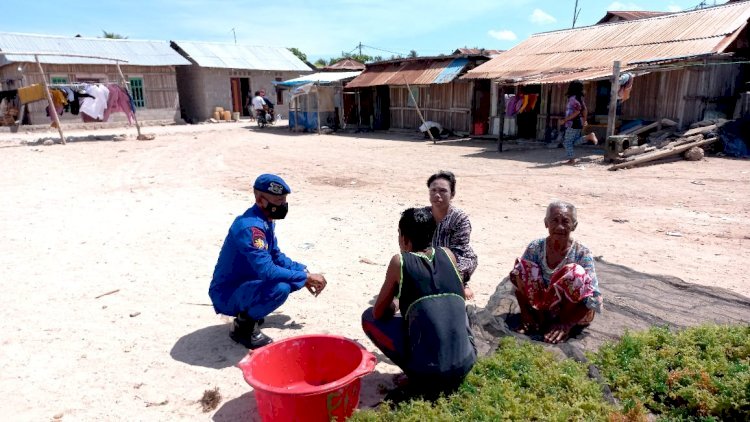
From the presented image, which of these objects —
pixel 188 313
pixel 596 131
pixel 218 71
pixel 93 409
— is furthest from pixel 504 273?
pixel 218 71

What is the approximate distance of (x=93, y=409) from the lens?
2.98 metres

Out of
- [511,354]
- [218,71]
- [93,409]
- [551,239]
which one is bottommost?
[93,409]

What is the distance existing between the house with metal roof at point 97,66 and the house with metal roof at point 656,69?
16563 mm

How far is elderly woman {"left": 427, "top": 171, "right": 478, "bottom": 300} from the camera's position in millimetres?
3822

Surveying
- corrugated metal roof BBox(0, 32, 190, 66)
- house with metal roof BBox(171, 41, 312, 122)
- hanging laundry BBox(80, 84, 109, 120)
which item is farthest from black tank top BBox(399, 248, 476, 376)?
house with metal roof BBox(171, 41, 312, 122)

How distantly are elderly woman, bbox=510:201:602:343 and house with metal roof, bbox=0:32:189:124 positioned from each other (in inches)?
888

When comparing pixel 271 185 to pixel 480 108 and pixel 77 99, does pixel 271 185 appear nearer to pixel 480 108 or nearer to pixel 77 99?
pixel 480 108

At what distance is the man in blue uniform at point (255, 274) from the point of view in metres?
3.47

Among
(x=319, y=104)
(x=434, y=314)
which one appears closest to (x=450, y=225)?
(x=434, y=314)

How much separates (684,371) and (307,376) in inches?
85.3

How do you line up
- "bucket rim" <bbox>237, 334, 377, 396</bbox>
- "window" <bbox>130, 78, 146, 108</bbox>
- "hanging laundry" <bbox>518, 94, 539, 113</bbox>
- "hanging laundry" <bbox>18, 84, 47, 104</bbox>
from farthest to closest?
1. "window" <bbox>130, 78, 146, 108</bbox>
2. "hanging laundry" <bbox>18, 84, 47, 104</bbox>
3. "hanging laundry" <bbox>518, 94, 539, 113</bbox>
4. "bucket rim" <bbox>237, 334, 377, 396</bbox>

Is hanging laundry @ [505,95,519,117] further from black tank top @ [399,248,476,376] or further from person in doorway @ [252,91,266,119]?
black tank top @ [399,248,476,376]

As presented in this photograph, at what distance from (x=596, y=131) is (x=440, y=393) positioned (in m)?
14.6

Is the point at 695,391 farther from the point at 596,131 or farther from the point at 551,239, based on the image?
the point at 596,131
